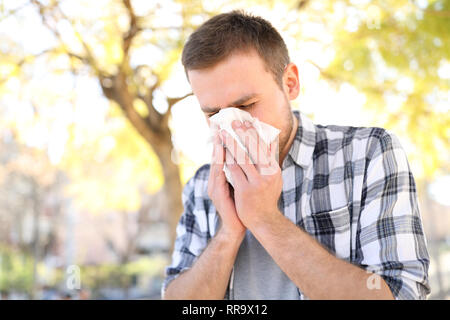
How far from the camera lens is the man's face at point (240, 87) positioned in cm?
157

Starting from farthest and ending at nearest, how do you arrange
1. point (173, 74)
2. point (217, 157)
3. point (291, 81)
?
point (173, 74) < point (291, 81) < point (217, 157)

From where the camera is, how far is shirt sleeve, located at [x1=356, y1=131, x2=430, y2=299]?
1229 millimetres

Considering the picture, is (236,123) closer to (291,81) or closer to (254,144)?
(254,144)

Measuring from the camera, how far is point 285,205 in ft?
5.42

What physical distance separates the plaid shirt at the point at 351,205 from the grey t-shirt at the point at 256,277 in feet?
0.38

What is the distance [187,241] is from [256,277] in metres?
0.35

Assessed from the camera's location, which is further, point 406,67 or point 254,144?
point 406,67

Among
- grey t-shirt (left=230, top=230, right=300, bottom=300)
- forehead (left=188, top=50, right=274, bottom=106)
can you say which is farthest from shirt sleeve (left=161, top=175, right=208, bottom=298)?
forehead (left=188, top=50, right=274, bottom=106)

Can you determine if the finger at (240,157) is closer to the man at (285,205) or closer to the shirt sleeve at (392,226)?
the man at (285,205)

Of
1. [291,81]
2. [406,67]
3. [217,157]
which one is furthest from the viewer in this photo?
[406,67]

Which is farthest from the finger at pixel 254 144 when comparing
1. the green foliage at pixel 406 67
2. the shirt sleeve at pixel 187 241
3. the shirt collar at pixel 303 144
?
the green foliage at pixel 406 67

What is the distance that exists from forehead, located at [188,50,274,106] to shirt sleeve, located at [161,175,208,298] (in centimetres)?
48

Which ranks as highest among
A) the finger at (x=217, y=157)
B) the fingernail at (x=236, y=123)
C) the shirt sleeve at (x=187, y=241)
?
the fingernail at (x=236, y=123)

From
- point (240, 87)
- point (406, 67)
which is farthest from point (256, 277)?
point (406, 67)
